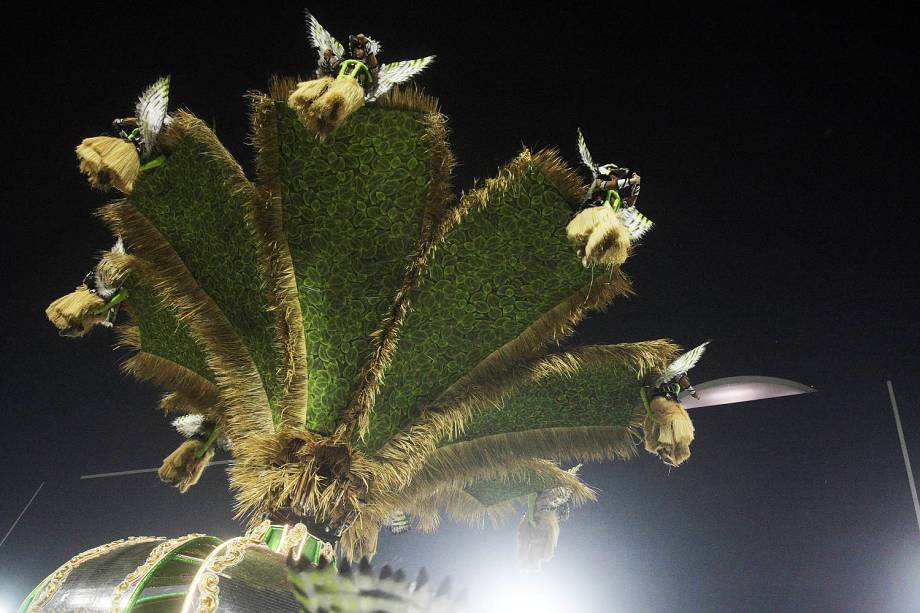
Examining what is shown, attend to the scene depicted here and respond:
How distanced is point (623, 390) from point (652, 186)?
1.77 ft

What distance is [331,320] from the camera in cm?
119

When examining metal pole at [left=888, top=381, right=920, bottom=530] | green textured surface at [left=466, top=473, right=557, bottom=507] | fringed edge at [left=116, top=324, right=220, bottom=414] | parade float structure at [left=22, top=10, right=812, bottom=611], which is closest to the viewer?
parade float structure at [left=22, top=10, right=812, bottom=611]

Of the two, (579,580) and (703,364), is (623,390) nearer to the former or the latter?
(703,364)

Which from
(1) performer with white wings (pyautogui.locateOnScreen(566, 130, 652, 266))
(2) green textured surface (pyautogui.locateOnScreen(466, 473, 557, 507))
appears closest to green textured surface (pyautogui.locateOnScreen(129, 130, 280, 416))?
(1) performer with white wings (pyautogui.locateOnScreen(566, 130, 652, 266))

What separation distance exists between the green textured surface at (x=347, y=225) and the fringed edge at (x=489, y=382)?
0.14 m

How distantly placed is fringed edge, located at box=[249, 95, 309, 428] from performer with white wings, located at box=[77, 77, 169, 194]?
0.15m

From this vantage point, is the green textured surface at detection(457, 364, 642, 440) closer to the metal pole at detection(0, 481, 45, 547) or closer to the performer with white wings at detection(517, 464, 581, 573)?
the performer with white wings at detection(517, 464, 581, 573)

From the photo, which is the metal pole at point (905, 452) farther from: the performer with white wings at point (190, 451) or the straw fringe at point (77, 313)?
the straw fringe at point (77, 313)

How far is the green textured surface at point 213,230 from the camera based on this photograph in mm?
1208

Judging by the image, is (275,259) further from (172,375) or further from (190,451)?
(190,451)

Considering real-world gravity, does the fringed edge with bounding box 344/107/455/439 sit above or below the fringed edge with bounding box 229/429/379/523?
above

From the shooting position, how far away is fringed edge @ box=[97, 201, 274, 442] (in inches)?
48.6

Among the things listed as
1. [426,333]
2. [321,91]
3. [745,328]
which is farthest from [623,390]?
[321,91]

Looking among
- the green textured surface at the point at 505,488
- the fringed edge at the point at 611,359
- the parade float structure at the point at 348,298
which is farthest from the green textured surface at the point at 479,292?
the green textured surface at the point at 505,488
